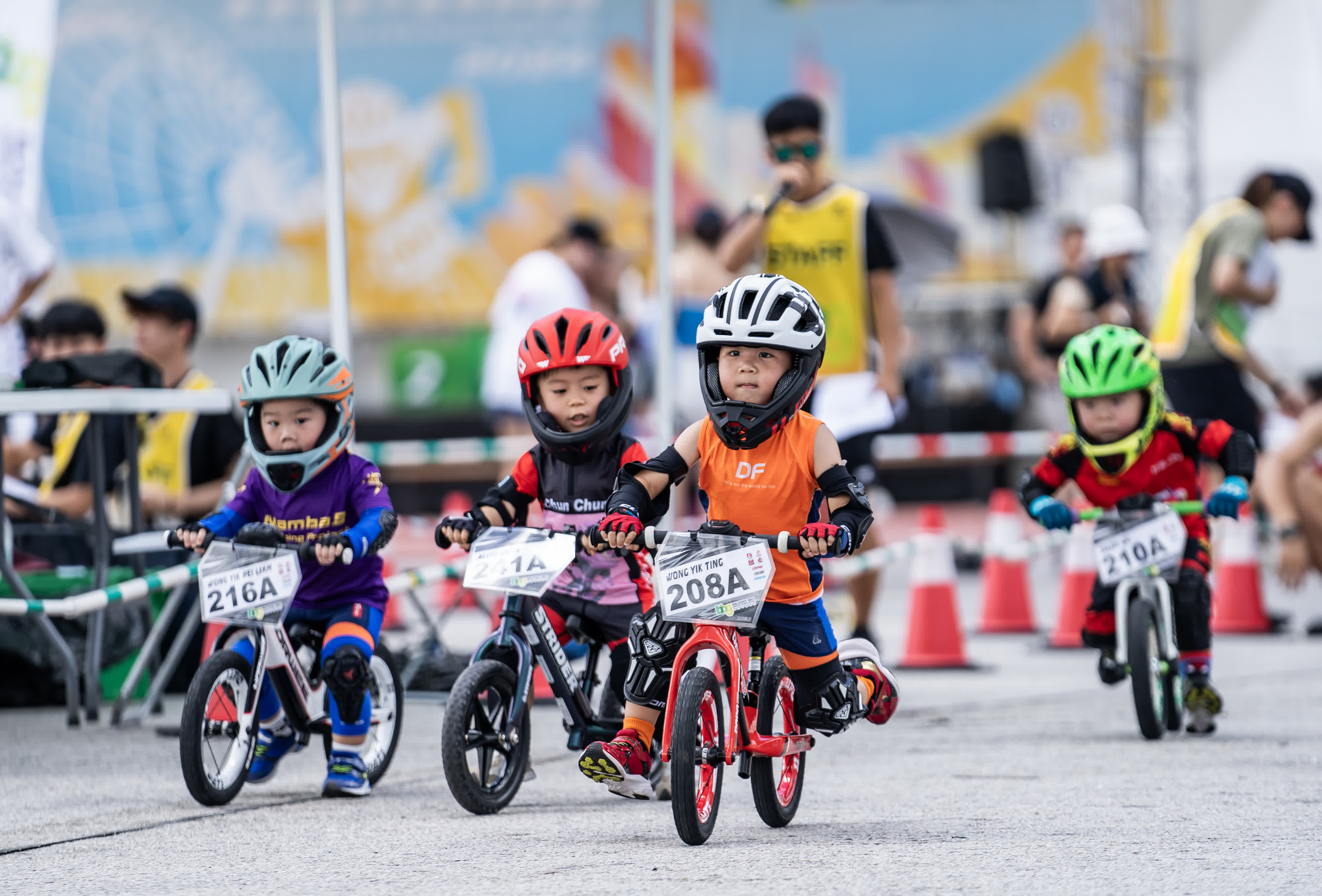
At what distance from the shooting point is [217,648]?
6668 millimetres

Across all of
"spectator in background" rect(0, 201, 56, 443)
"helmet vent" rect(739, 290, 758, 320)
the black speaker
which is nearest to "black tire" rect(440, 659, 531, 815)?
"helmet vent" rect(739, 290, 758, 320)

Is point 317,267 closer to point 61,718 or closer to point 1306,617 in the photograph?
point 1306,617

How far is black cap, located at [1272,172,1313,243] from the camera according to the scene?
11141mm

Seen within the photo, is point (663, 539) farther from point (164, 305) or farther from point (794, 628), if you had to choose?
point (164, 305)

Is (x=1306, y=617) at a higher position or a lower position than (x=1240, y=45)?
lower

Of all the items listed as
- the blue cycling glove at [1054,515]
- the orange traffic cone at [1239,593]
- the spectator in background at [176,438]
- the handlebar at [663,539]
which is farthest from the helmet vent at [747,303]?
the orange traffic cone at [1239,593]

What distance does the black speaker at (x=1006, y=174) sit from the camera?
25500 millimetres

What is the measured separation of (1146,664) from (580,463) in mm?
2314

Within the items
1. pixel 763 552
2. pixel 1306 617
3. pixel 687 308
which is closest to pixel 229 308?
pixel 687 308

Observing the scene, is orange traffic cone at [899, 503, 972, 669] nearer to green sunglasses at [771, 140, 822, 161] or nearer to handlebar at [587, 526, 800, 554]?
green sunglasses at [771, 140, 822, 161]

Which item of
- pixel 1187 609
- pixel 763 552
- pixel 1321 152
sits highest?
pixel 1321 152

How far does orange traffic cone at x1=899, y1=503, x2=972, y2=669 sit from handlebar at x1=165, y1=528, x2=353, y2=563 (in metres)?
4.28

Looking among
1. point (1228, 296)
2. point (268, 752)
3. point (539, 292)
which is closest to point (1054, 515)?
point (268, 752)

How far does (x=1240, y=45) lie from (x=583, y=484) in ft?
62.4
